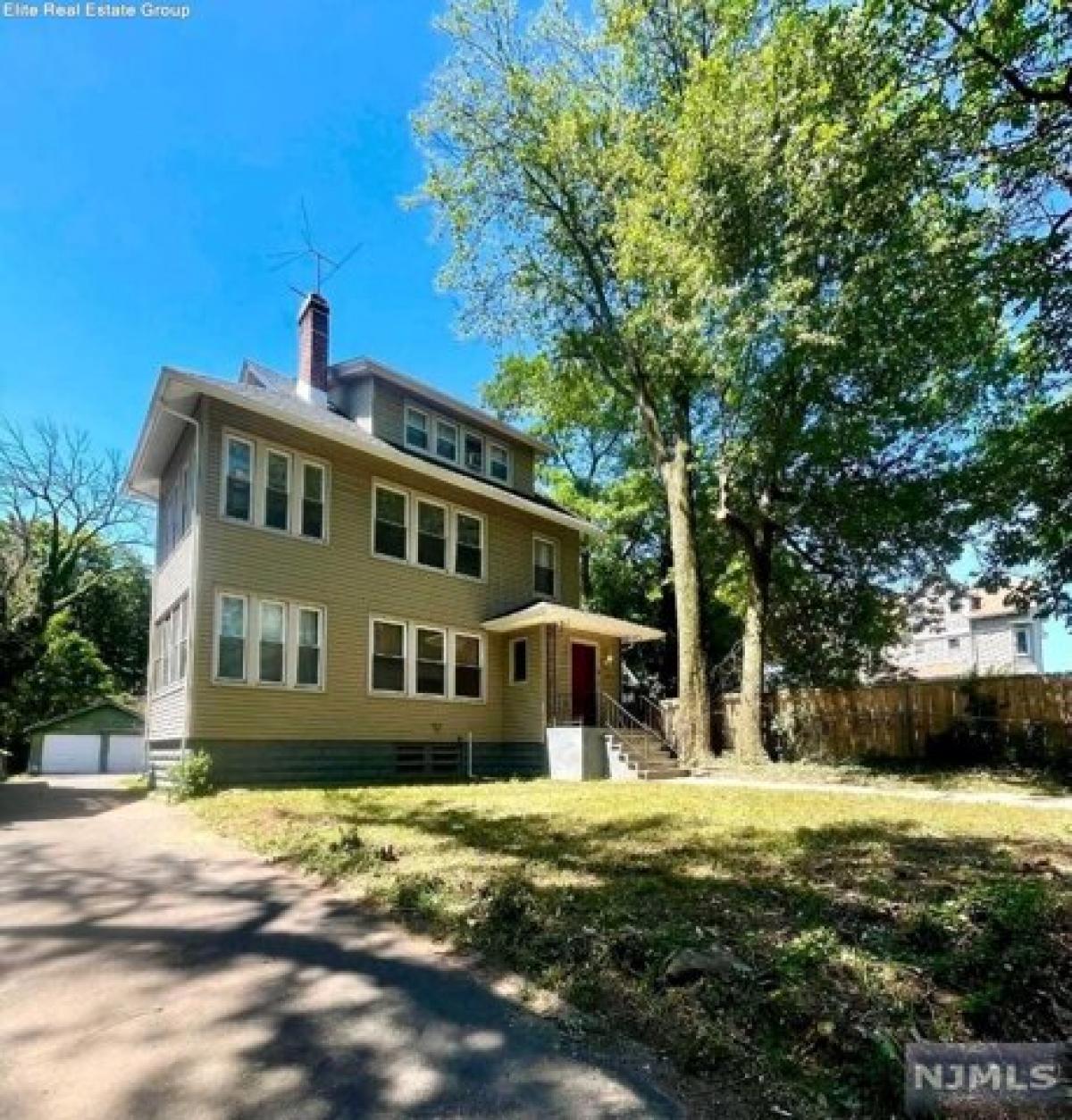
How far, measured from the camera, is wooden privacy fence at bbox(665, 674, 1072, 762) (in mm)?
13984

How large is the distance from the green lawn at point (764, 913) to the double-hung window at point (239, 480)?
5.87 metres

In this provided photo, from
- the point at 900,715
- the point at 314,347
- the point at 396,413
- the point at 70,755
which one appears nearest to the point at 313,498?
the point at 396,413

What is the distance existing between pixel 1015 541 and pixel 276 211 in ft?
53.2

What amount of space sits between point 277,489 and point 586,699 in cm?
802

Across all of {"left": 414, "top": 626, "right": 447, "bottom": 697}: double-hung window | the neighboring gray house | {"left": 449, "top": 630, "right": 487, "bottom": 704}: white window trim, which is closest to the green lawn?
{"left": 414, "top": 626, "right": 447, "bottom": 697}: double-hung window

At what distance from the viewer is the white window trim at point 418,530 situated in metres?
15.8

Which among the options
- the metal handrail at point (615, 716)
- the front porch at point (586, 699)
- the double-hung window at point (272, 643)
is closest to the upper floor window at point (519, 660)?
the front porch at point (586, 699)

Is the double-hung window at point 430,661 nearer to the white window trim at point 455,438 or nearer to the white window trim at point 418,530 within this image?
the white window trim at point 418,530

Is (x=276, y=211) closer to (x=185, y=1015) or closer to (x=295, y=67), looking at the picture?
(x=295, y=67)

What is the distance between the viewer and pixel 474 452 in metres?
18.5

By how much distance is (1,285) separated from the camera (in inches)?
648

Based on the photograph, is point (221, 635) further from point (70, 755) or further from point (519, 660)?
point (70, 755)

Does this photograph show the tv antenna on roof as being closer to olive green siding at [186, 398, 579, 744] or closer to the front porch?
olive green siding at [186, 398, 579, 744]

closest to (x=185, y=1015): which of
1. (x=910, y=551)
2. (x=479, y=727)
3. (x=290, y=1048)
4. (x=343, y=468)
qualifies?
(x=290, y=1048)
